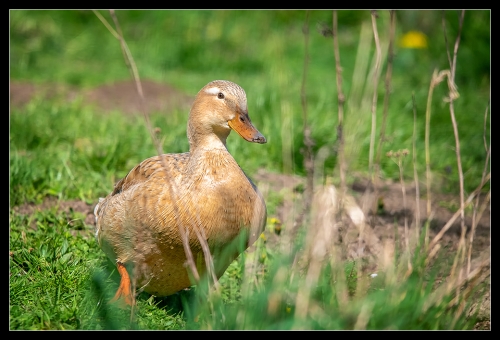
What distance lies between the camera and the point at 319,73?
8312 millimetres

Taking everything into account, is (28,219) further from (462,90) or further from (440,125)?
(462,90)

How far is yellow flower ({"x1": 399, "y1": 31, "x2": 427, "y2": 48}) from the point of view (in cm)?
847

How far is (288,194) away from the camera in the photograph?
5.27 metres

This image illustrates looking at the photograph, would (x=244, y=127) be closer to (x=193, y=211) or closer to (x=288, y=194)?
(x=193, y=211)

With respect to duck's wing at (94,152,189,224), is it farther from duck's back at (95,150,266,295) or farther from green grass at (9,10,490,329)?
green grass at (9,10,490,329)

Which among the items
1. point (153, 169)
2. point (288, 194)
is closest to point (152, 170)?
point (153, 169)

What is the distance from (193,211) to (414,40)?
593 cm

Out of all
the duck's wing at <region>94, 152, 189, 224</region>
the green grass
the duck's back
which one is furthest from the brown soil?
the duck's wing at <region>94, 152, 189, 224</region>

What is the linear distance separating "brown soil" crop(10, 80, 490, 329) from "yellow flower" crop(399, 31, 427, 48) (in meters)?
3.07

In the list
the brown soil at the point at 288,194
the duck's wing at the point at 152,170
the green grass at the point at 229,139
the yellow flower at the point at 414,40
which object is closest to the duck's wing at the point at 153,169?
the duck's wing at the point at 152,170

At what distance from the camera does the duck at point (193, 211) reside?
133 inches

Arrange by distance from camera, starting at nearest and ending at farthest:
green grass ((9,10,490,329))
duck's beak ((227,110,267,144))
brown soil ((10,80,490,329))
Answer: green grass ((9,10,490,329)), duck's beak ((227,110,267,144)), brown soil ((10,80,490,329))

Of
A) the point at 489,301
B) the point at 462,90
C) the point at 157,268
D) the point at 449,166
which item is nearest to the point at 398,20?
the point at 462,90

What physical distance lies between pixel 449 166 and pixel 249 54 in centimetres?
355
